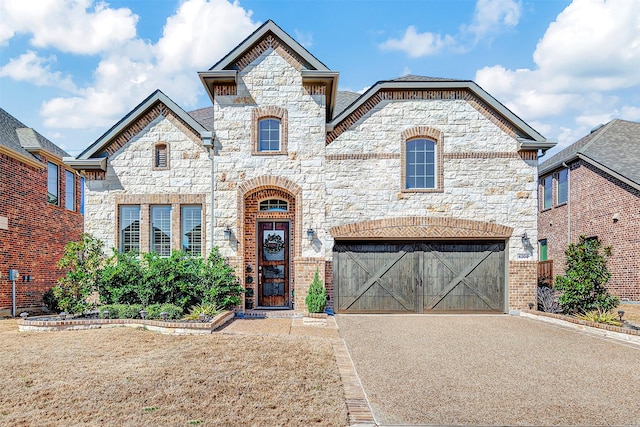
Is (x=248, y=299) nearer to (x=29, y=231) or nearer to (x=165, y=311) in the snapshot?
(x=165, y=311)

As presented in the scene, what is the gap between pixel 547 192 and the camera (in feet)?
70.6

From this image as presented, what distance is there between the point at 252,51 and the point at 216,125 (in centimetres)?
240

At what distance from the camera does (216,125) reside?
12.5 meters

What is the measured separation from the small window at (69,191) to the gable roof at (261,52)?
9028 mm

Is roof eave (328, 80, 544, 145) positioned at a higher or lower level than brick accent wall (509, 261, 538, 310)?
higher

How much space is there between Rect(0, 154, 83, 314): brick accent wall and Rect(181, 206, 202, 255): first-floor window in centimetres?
594

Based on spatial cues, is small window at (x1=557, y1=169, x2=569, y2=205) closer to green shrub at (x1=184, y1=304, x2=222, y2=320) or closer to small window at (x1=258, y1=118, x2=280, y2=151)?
small window at (x1=258, y1=118, x2=280, y2=151)

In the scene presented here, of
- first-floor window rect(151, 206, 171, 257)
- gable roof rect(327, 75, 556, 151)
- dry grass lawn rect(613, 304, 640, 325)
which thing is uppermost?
gable roof rect(327, 75, 556, 151)

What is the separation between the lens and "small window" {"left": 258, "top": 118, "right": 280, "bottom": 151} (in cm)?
1268

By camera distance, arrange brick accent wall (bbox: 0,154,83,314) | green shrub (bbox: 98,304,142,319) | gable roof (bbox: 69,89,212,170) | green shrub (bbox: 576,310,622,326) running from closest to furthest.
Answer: green shrub (bbox: 576,310,622,326), green shrub (bbox: 98,304,142,319), gable roof (bbox: 69,89,212,170), brick accent wall (bbox: 0,154,83,314)

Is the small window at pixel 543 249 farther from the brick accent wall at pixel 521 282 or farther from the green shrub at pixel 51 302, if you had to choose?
the green shrub at pixel 51 302

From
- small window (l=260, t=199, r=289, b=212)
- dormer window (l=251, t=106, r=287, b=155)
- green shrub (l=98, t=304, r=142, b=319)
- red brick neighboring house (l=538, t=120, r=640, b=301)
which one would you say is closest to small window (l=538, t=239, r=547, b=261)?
red brick neighboring house (l=538, t=120, r=640, b=301)

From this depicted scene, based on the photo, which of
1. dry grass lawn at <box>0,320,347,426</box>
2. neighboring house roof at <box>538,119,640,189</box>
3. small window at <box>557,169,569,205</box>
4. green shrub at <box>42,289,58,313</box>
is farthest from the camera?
small window at <box>557,169,569,205</box>

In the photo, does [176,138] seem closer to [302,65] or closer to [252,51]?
[252,51]
